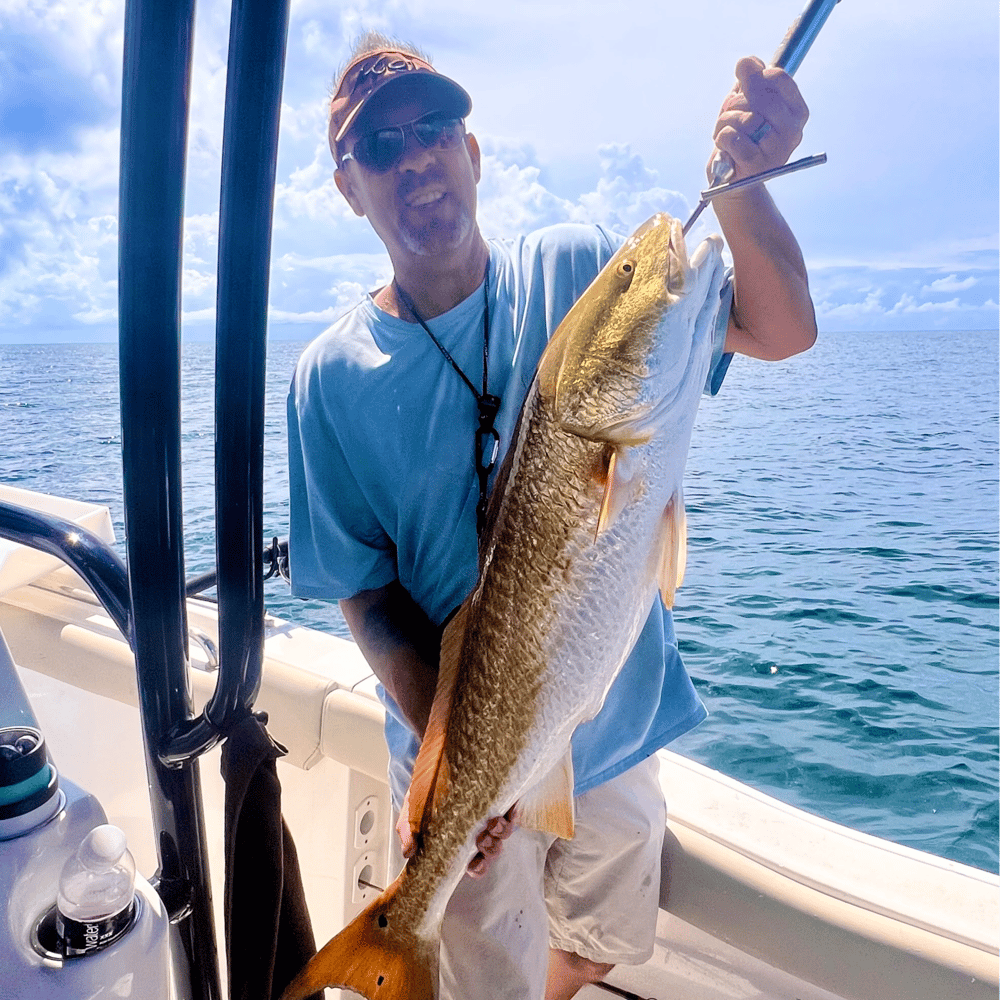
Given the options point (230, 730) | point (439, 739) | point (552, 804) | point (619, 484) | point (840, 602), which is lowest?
point (840, 602)

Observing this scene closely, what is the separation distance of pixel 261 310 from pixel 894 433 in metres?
19.7

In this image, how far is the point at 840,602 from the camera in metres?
8.66

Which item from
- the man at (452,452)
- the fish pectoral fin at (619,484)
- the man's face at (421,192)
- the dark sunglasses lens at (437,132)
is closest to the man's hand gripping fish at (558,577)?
the fish pectoral fin at (619,484)

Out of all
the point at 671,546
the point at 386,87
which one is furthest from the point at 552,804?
the point at 386,87

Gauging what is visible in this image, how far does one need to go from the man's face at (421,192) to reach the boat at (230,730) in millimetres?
867

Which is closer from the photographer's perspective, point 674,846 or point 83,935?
point 83,935

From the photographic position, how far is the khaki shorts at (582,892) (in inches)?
78.2

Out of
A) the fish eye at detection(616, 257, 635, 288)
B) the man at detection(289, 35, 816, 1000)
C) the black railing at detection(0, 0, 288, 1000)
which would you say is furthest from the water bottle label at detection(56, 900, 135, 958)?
the fish eye at detection(616, 257, 635, 288)

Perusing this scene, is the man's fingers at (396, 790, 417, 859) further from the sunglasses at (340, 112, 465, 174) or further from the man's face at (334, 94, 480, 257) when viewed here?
the sunglasses at (340, 112, 465, 174)

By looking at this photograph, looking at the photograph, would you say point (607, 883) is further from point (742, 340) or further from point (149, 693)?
point (742, 340)

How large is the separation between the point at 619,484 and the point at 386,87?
4.08 feet

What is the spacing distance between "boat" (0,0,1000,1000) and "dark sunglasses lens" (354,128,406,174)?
90cm

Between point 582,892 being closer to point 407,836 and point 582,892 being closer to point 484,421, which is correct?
point 407,836

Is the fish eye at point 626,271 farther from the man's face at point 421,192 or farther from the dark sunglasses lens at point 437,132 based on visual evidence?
the dark sunglasses lens at point 437,132
